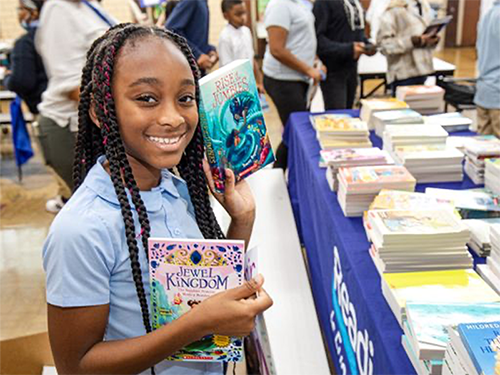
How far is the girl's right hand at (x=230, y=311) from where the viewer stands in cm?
98

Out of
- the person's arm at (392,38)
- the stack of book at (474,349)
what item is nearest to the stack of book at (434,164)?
the stack of book at (474,349)

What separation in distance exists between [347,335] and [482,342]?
0.84m

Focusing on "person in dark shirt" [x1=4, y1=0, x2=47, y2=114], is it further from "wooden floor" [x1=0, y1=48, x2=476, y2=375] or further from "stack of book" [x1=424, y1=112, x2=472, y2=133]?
"stack of book" [x1=424, y1=112, x2=472, y2=133]

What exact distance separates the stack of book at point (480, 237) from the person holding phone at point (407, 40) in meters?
2.52

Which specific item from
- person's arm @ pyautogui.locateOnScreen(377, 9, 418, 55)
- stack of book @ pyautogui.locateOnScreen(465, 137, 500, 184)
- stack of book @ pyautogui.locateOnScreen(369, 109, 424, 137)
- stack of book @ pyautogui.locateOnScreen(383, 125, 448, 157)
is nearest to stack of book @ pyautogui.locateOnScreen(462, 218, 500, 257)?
stack of book @ pyautogui.locateOnScreen(465, 137, 500, 184)

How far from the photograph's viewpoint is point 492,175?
6.35 feet

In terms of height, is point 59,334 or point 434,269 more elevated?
point 59,334

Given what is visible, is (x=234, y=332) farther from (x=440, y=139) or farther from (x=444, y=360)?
(x=440, y=139)

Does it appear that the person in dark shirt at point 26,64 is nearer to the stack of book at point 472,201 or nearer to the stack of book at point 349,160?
the stack of book at point 349,160

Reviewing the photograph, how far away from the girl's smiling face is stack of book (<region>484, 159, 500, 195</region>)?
4.40 ft

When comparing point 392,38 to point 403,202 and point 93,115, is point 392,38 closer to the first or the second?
point 403,202

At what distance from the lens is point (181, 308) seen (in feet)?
3.37

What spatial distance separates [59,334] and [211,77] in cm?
62

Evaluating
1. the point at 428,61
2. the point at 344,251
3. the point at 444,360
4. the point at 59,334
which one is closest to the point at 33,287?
the point at 344,251
